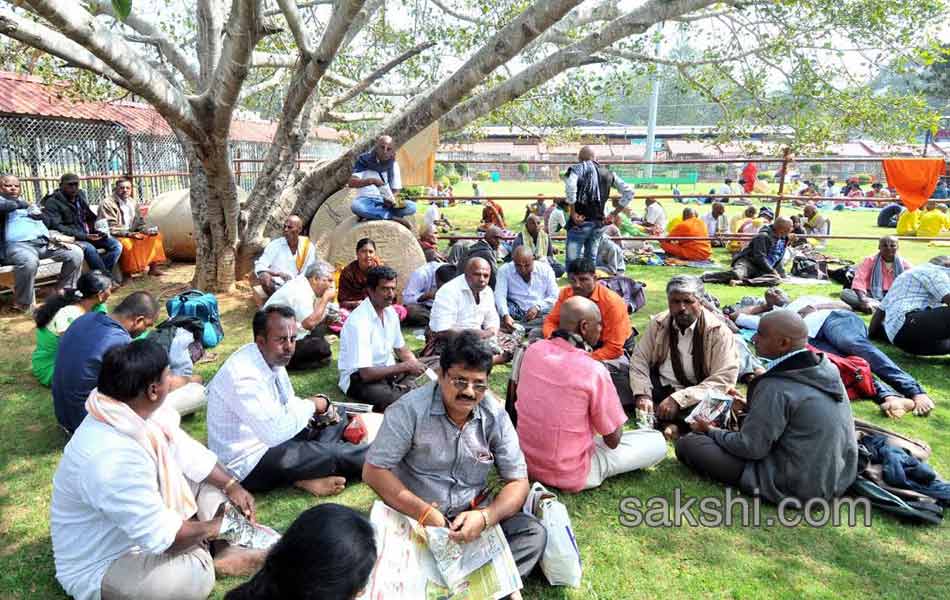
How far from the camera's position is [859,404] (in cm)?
505

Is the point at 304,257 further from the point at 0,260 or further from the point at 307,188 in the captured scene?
the point at 0,260

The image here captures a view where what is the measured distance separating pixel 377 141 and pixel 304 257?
6.07 feet

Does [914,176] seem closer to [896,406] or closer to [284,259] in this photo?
[896,406]

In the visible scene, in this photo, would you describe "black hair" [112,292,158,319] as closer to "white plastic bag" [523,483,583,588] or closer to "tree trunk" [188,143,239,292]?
"white plastic bag" [523,483,583,588]

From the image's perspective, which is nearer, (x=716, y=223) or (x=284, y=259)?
(x=284, y=259)

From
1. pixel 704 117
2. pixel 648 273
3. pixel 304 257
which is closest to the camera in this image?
pixel 304 257

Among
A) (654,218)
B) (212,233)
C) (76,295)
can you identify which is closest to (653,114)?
(654,218)

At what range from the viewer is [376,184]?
787 cm

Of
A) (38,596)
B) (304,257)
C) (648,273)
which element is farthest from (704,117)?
(38,596)

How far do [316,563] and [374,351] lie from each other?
313cm

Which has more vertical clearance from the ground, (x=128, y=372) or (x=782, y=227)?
(x=782, y=227)

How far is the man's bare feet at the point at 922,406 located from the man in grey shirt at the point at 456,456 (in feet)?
12.1

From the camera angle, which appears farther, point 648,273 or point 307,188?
point 648,273

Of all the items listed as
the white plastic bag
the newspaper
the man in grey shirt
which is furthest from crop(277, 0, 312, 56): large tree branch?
the white plastic bag
